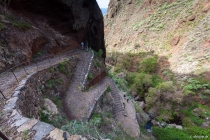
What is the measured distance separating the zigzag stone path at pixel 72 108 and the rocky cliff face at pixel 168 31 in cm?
1732

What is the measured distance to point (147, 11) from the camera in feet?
128

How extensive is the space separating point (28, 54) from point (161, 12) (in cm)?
3836

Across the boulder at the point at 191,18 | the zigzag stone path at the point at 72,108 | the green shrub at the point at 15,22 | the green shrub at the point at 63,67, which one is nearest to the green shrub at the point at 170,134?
the zigzag stone path at the point at 72,108

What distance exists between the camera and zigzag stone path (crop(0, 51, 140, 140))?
129 inches

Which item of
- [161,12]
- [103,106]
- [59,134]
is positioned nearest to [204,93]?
[103,106]

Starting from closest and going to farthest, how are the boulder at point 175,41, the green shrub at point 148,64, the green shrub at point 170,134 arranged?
the green shrub at point 170,134 → the green shrub at point 148,64 → the boulder at point 175,41

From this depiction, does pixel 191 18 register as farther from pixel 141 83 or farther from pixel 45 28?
pixel 45 28

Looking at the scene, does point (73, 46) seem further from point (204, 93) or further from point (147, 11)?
point (147, 11)

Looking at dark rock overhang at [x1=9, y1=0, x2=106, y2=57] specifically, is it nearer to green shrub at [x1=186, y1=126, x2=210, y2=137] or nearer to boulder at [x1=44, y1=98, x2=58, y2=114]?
boulder at [x1=44, y1=98, x2=58, y2=114]

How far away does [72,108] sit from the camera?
25.6 ft

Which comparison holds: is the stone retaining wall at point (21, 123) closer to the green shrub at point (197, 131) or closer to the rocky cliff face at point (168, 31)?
the green shrub at point (197, 131)

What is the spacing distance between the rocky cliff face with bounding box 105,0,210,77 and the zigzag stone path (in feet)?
56.8

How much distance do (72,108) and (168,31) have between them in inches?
1276

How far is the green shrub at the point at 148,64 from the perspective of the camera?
27250 millimetres
